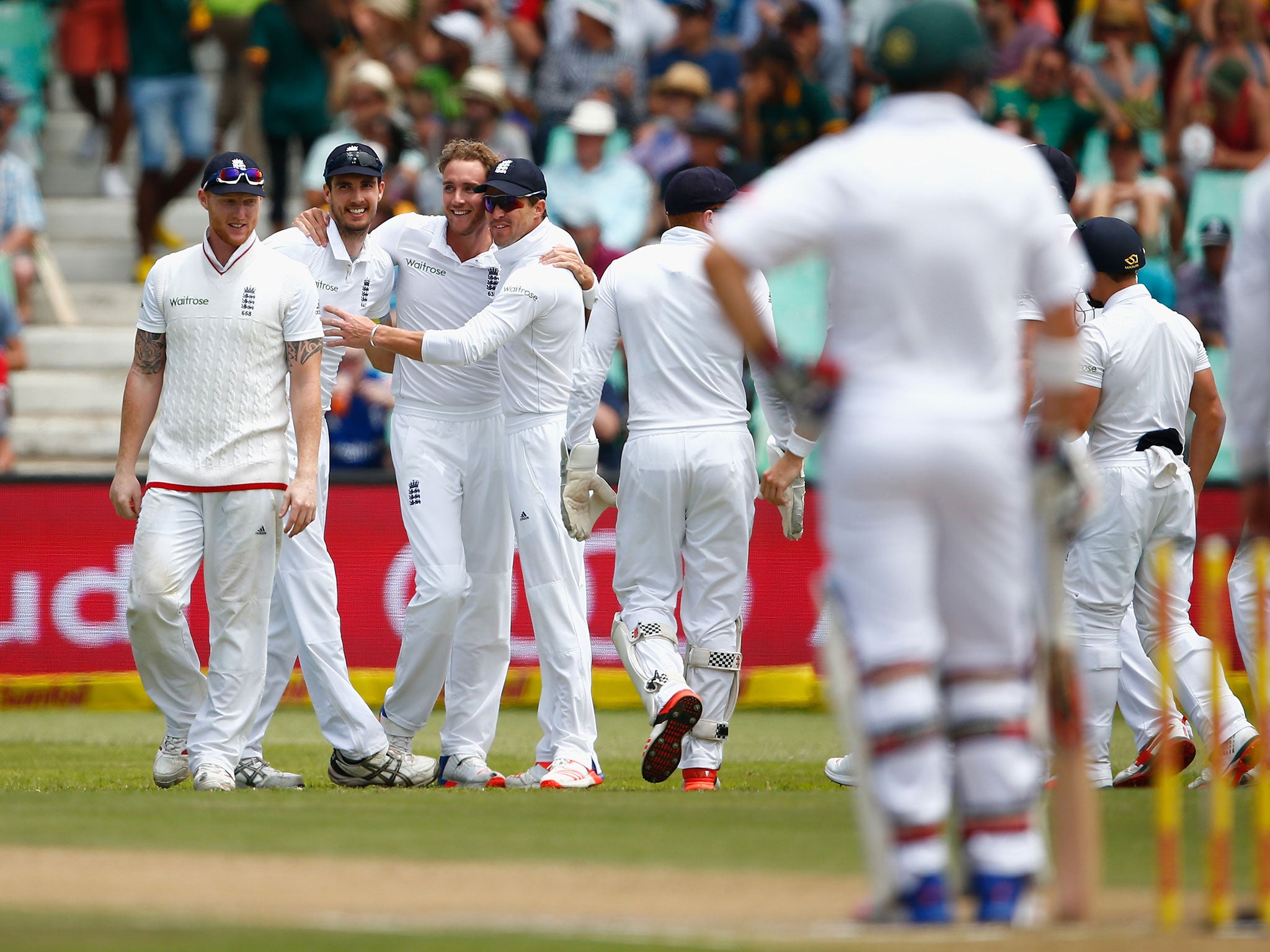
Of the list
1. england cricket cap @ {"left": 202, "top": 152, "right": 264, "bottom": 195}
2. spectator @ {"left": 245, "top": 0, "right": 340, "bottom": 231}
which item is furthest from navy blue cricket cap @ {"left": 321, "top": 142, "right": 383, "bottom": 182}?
spectator @ {"left": 245, "top": 0, "right": 340, "bottom": 231}

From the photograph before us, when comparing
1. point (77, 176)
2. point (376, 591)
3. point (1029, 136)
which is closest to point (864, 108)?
point (1029, 136)

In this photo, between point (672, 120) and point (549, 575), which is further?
point (672, 120)

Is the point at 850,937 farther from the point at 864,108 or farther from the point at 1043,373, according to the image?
the point at 864,108

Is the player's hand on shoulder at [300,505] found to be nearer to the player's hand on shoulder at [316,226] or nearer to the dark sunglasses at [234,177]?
the dark sunglasses at [234,177]

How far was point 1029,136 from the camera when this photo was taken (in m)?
16.3

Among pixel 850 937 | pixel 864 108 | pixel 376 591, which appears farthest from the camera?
pixel 864 108

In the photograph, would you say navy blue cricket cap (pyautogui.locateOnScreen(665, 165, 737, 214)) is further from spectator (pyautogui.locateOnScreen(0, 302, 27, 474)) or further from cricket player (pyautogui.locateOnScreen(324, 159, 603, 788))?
spectator (pyautogui.locateOnScreen(0, 302, 27, 474))

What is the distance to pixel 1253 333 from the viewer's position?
614 cm

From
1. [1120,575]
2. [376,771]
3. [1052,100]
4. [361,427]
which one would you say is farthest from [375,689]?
[1052,100]

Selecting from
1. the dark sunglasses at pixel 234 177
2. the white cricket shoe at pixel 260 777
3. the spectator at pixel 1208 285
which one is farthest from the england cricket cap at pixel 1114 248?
the spectator at pixel 1208 285

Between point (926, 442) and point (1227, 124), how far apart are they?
41.5 feet

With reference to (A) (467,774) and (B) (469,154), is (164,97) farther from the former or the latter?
(A) (467,774)

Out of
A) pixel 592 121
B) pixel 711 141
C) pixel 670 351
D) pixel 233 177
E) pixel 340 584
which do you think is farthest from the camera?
pixel 592 121

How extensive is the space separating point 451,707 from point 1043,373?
16.7 ft
